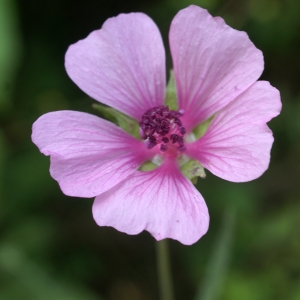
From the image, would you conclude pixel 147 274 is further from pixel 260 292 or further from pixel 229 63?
pixel 229 63

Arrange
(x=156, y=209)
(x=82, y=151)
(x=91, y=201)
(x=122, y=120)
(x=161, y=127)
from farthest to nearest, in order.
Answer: (x=91, y=201)
(x=122, y=120)
(x=161, y=127)
(x=82, y=151)
(x=156, y=209)

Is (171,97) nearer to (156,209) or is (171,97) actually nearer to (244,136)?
(244,136)

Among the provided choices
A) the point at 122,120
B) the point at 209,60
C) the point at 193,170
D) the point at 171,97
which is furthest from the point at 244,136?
the point at 122,120

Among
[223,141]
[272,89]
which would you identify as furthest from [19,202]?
[272,89]

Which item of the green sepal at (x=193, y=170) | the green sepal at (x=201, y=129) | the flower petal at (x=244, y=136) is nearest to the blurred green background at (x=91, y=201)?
the green sepal at (x=201, y=129)

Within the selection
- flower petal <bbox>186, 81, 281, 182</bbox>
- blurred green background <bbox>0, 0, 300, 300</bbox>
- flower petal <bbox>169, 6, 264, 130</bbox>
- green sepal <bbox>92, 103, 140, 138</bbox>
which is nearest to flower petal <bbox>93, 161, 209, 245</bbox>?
flower petal <bbox>186, 81, 281, 182</bbox>

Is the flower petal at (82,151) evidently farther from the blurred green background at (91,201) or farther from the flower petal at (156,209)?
the blurred green background at (91,201)

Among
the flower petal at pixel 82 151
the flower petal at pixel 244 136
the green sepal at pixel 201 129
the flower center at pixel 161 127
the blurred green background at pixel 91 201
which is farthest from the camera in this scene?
the blurred green background at pixel 91 201

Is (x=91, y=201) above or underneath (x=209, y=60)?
underneath
